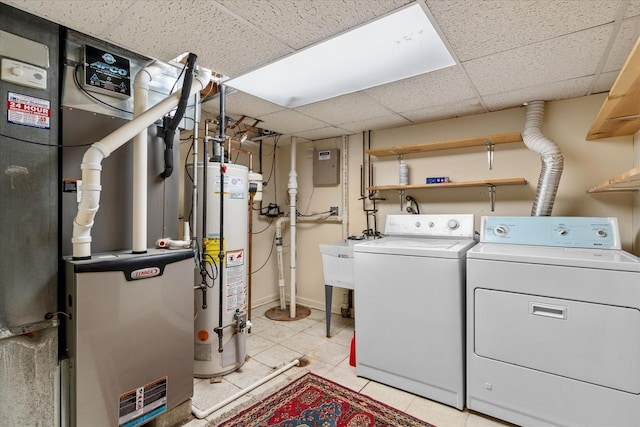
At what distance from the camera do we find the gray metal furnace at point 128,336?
1.40 m

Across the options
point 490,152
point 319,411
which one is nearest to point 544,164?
point 490,152

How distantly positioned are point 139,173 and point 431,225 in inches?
89.7

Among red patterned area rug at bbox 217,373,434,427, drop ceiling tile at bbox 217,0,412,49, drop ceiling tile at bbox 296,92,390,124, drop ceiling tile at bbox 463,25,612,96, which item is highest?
drop ceiling tile at bbox 296,92,390,124

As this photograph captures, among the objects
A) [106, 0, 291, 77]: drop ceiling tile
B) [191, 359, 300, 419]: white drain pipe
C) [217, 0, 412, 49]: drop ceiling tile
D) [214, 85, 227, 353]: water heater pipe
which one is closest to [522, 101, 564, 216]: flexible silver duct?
[217, 0, 412, 49]: drop ceiling tile

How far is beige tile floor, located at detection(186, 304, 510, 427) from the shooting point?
186 centimetres

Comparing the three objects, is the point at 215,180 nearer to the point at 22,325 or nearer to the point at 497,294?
the point at 22,325

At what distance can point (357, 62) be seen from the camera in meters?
1.91

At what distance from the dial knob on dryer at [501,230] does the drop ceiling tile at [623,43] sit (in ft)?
3.70

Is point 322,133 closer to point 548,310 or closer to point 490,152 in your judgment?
point 490,152

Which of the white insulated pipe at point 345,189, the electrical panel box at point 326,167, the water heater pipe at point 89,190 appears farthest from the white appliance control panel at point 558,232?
the water heater pipe at point 89,190

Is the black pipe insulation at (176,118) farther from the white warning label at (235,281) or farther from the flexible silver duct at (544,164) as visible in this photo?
the flexible silver duct at (544,164)

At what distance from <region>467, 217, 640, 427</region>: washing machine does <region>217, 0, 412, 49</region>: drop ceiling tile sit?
58.3 inches

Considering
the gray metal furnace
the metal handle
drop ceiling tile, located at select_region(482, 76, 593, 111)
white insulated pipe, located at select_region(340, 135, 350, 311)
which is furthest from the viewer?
white insulated pipe, located at select_region(340, 135, 350, 311)

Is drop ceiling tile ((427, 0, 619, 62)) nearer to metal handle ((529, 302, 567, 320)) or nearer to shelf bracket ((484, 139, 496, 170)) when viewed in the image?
shelf bracket ((484, 139, 496, 170))
